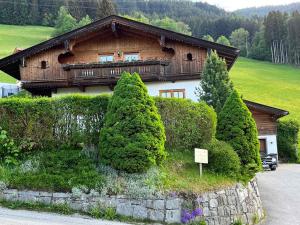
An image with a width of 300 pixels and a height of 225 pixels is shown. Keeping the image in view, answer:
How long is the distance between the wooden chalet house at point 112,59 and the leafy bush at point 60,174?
12.4m

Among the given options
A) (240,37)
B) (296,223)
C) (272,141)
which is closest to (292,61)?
(240,37)

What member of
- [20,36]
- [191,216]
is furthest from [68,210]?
[20,36]

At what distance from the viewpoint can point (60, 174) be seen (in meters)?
13.7

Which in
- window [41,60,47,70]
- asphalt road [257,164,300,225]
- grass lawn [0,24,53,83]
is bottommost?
asphalt road [257,164,300,225]

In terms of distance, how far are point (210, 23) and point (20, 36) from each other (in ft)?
193

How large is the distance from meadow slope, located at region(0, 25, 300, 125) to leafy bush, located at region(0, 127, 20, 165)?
134 ft

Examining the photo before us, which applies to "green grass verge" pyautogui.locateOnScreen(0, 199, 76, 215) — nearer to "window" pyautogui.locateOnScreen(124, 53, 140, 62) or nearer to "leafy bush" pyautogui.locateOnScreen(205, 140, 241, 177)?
"leafy bush" pyautogui.locateOnScreen(205, 140, 241, 177)

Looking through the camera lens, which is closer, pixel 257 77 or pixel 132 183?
pixel 132 183

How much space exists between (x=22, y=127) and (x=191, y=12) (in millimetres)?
149966

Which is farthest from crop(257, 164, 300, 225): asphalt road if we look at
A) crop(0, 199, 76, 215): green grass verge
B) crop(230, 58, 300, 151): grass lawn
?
crop(230, 58, 300, 151): grass lawn

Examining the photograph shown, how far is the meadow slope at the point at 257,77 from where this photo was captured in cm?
6091

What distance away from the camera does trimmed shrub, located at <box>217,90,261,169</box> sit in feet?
55.8

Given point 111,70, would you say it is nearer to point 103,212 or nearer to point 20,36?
point 103,212

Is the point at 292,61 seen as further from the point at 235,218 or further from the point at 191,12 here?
the point at 235,218
